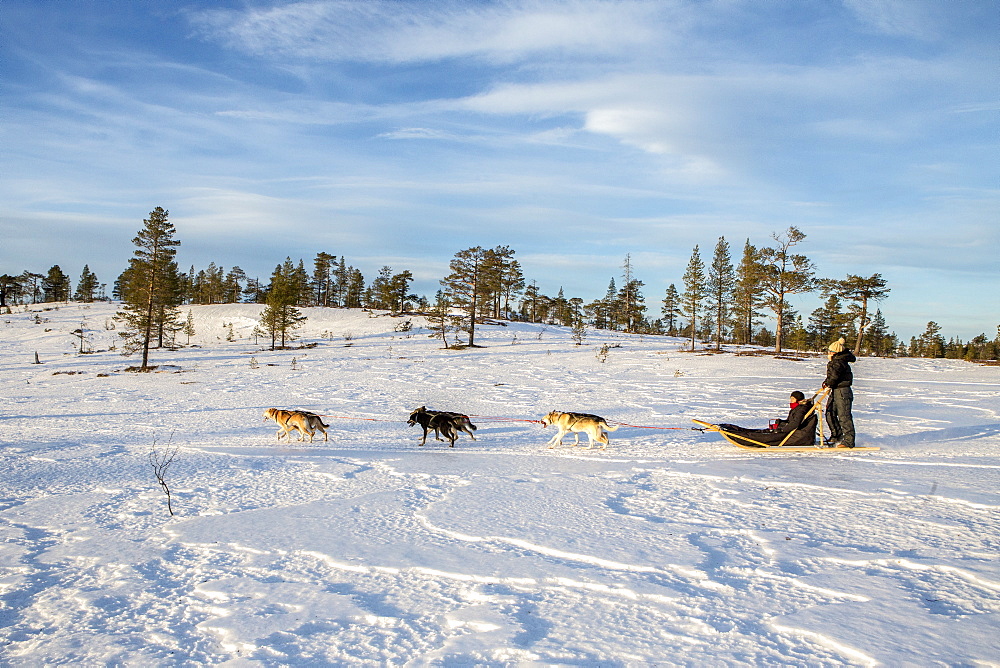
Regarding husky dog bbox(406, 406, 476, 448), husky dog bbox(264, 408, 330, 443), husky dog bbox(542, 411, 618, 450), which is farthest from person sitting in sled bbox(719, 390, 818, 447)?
husky dog bbox(264, 408, 330, 443)

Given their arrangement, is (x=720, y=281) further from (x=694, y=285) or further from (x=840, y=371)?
(x=840, y=371)

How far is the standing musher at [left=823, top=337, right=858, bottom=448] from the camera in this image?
8727mm

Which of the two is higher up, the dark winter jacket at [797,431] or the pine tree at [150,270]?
the pine tree at [150,270]

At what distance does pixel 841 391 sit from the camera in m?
8.80

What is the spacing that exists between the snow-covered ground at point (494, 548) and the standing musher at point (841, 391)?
56cm

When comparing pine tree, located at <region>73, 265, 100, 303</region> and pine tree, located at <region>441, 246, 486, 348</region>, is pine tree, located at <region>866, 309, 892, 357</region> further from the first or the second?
pine tree, located at <region>73, 265, 100, 303</region>

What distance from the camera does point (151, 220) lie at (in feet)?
91.8

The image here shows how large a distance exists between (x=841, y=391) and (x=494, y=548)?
7.32 metres

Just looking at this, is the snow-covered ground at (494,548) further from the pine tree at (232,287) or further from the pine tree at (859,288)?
the pine tree at (232,287)

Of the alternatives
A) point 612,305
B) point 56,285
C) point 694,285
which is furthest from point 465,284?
point 56,285

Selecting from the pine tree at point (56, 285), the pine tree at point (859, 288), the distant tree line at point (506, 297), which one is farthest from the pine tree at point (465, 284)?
the pine tree at point (56, 285)

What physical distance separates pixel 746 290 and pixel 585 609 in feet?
127

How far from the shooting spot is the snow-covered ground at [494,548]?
3.02 meters

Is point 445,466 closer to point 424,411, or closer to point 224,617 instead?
point 424,411
